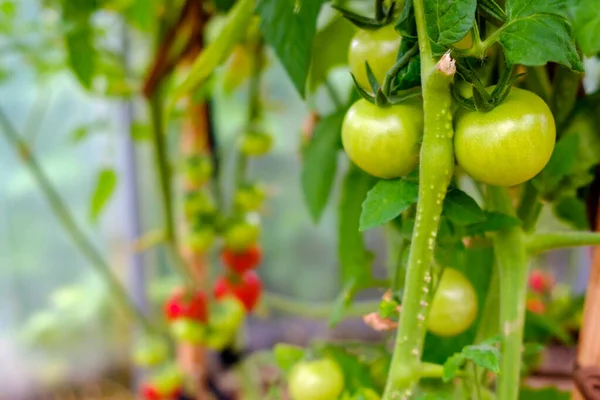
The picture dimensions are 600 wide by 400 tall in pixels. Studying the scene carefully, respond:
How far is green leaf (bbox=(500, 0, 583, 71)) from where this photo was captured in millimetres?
192

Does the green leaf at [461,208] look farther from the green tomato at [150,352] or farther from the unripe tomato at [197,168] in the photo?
the green tomato at [150,352]

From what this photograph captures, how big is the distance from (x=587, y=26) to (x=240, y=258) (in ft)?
1.76

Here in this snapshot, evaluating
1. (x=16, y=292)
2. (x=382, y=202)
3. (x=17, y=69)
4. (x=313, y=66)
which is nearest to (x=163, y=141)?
(x=313, y=66)

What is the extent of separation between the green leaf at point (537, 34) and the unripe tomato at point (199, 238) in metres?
0.52

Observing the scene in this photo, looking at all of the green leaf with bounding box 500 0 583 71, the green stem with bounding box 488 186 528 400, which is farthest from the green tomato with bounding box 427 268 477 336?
the green leaf with bounding box 500 0 583 71

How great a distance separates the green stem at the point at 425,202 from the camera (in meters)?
0.20

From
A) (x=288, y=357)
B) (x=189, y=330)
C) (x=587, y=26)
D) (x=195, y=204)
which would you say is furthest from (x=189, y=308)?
(x=587, y=26)

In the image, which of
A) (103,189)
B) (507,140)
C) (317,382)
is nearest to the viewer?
(507,140)

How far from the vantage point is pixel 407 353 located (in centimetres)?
23

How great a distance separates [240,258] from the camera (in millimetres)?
704

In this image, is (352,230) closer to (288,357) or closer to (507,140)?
(288,357)

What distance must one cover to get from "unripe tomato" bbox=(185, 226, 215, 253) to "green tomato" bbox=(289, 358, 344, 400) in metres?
0.35

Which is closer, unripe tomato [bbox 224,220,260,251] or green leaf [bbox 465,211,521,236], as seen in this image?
green leaf [bbox 465,211,521,236]

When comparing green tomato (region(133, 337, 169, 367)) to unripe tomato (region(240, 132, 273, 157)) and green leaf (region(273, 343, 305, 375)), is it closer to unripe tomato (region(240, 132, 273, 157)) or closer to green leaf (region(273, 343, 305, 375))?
unripe tomato (region(240, 132, 273, 157))
